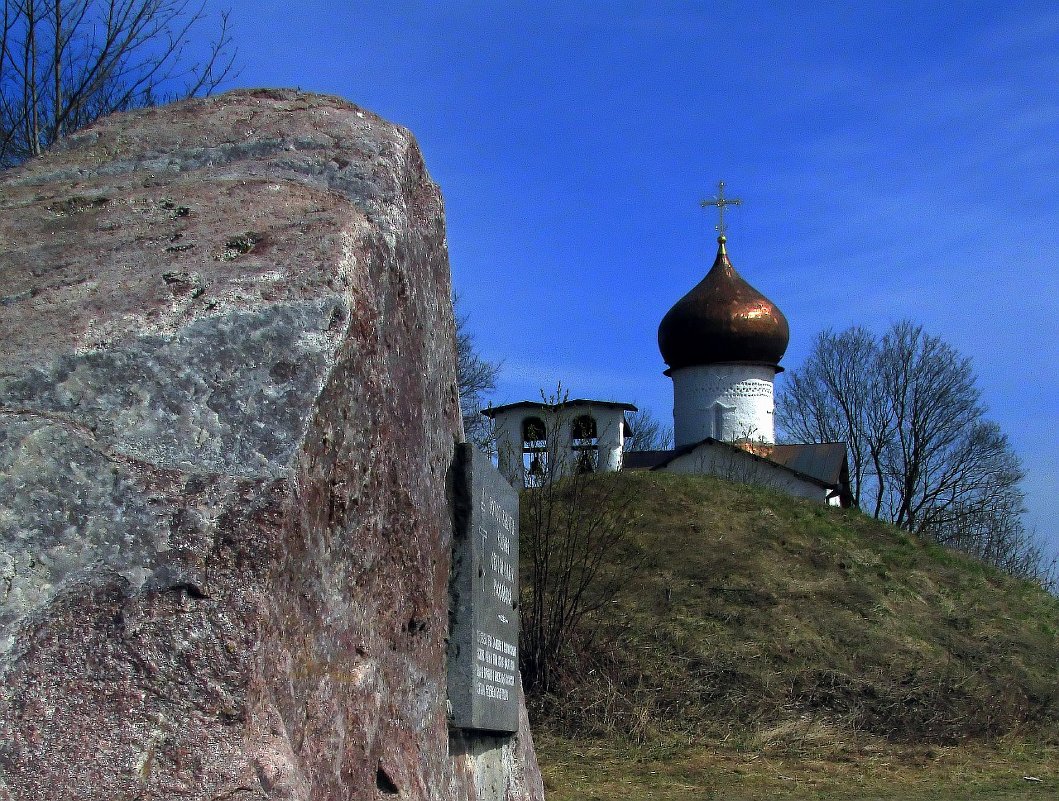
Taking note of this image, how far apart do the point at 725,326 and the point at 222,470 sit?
26817 mm

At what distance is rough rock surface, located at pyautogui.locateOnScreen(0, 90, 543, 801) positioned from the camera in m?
2.12

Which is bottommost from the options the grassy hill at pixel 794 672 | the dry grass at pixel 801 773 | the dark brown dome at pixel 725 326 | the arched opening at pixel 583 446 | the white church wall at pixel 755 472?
the dry grass at pixel 801 773

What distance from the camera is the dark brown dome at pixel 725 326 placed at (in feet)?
93.5

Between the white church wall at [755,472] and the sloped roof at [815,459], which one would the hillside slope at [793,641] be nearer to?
the white church wall at [755,472]

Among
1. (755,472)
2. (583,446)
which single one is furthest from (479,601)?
(755,472)

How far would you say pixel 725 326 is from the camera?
28531 mm

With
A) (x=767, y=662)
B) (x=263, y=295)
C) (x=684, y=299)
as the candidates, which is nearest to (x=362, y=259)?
(x=263, y=295)

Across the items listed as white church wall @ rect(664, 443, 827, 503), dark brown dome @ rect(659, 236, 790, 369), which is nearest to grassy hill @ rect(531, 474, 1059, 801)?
white church wall @ rect(664, 443, 827, 503)

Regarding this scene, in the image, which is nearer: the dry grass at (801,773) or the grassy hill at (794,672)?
→ the dry grass at (801,773)

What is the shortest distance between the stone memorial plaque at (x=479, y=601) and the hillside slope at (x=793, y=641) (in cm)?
720

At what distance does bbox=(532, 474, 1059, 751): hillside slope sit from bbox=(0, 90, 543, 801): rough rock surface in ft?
27.8

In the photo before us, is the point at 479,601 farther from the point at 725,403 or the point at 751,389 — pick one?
the point at 751,389

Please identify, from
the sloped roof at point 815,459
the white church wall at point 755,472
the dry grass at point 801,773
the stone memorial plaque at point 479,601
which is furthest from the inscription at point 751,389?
the stone memorial plaque at point 479,601

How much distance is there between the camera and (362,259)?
2896mm
